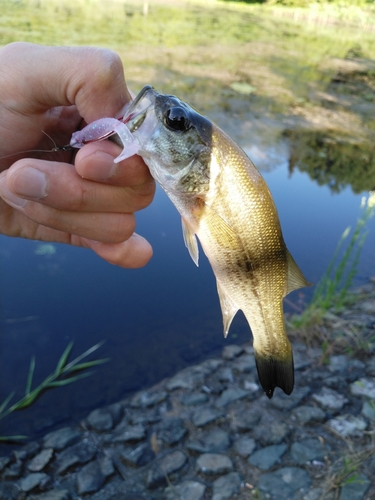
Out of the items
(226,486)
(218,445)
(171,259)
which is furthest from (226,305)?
(171,259)

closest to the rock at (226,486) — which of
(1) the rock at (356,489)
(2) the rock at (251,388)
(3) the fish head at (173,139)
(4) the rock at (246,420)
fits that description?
(4) the rock at (246,420)

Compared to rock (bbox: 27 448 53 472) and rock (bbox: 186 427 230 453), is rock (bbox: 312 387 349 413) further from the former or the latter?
rock (bbox: 27 448 53 472)

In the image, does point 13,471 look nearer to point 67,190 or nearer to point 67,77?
point 67,190

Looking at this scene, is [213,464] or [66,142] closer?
[66,142]

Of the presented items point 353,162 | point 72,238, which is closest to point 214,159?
point 72,238

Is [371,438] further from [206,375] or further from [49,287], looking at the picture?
[49,287]
